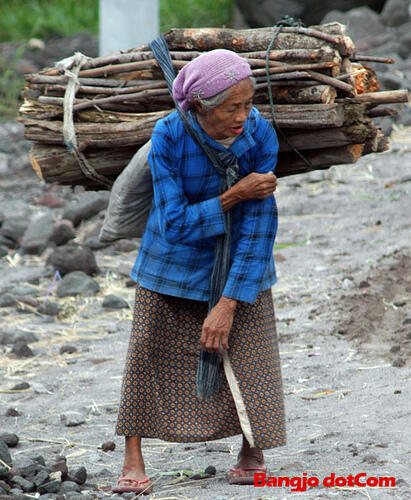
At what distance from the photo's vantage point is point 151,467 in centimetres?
379

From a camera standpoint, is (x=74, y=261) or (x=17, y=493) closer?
(x=17, y=493)

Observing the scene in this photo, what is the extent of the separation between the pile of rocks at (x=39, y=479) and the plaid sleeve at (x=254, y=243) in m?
0.95

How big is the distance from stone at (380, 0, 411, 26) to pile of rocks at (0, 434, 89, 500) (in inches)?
396

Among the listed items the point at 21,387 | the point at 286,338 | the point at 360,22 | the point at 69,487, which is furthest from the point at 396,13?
the point at 69,487

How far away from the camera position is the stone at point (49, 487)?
3.41 m

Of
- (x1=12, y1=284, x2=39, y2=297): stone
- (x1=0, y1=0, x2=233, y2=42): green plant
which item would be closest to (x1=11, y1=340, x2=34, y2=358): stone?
(x1=12, y1=284, x2=39, y2=297): stone

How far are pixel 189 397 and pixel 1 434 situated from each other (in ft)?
4.21

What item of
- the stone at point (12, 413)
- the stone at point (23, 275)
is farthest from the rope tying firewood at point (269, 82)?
the stone at point (23, 275)

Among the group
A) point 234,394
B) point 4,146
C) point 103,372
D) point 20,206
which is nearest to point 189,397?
point 234,394

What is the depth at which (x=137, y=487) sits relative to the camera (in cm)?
336

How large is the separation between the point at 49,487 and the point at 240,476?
728 mm

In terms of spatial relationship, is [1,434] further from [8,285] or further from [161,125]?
[8,285]

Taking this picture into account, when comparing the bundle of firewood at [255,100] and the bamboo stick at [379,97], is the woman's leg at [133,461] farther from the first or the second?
the bamboo stick at [379,97]

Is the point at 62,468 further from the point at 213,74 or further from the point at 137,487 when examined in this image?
the point at 213,74
